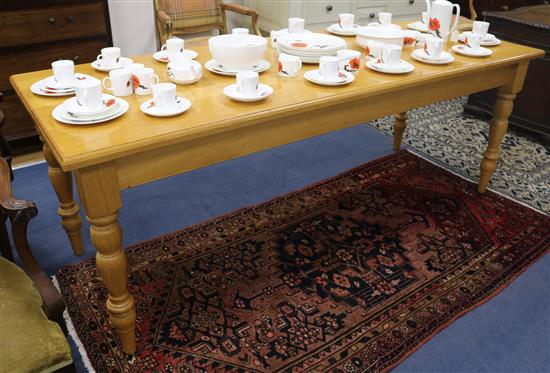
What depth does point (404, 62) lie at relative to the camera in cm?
183

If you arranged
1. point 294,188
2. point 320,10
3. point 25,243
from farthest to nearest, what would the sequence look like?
point 320,10
point 294,188
point 25,243

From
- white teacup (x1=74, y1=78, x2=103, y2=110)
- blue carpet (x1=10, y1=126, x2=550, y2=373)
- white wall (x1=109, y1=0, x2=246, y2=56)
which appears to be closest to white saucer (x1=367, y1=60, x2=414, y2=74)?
blue carpet (x1=10, y1=126, x2=550, y2=373)

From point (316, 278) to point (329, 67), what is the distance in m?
0.80

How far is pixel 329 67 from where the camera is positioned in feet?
5.32

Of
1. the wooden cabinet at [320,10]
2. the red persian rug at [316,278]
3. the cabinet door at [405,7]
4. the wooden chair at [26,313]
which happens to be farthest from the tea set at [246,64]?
the cabinet door at [405,7]

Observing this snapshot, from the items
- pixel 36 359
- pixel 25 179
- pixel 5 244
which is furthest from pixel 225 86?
pixel 25 179

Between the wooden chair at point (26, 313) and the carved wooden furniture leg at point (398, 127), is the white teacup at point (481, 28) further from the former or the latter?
the wooden chair at point (26, 313)

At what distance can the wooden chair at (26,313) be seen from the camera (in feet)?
3.29

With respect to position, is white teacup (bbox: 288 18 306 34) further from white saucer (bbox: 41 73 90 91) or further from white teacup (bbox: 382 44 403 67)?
white saucer (bbox: 41 73 90 91)

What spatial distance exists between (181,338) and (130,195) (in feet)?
3.31

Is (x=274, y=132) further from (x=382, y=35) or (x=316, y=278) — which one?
(x=382, y=35)

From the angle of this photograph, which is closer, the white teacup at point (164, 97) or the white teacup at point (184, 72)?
the white teacup at point (164, 97)

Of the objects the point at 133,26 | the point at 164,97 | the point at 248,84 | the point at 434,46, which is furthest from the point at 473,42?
the point at 133,26

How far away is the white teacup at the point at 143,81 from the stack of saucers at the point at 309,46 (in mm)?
581
